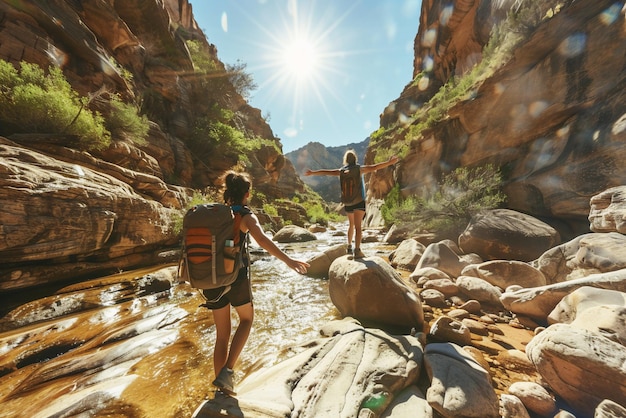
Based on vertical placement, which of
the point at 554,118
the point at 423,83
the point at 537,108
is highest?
the point at 423,83

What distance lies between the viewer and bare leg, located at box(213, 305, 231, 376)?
2238mm

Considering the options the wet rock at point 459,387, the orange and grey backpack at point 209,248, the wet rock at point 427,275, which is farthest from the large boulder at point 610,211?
the orange and grey backpack at point 209,248

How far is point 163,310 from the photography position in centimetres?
461

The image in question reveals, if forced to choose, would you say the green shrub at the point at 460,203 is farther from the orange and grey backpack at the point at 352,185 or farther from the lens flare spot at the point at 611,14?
the orange and grey backpack at the point at 352,185

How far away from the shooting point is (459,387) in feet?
6.54

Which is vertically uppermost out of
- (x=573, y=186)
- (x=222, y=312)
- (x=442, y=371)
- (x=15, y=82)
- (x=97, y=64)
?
(x=97, y=64)

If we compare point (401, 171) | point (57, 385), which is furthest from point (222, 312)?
point (401, 171)

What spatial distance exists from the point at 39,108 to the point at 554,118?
17.7m

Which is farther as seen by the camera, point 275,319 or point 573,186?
point 573,186

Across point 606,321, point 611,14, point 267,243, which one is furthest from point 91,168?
point 611,14

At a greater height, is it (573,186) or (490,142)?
(490,142)

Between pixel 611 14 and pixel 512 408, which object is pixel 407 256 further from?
pixel 611 14

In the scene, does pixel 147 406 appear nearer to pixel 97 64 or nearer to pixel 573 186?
pixel 573 186

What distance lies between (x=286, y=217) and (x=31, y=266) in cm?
2463
